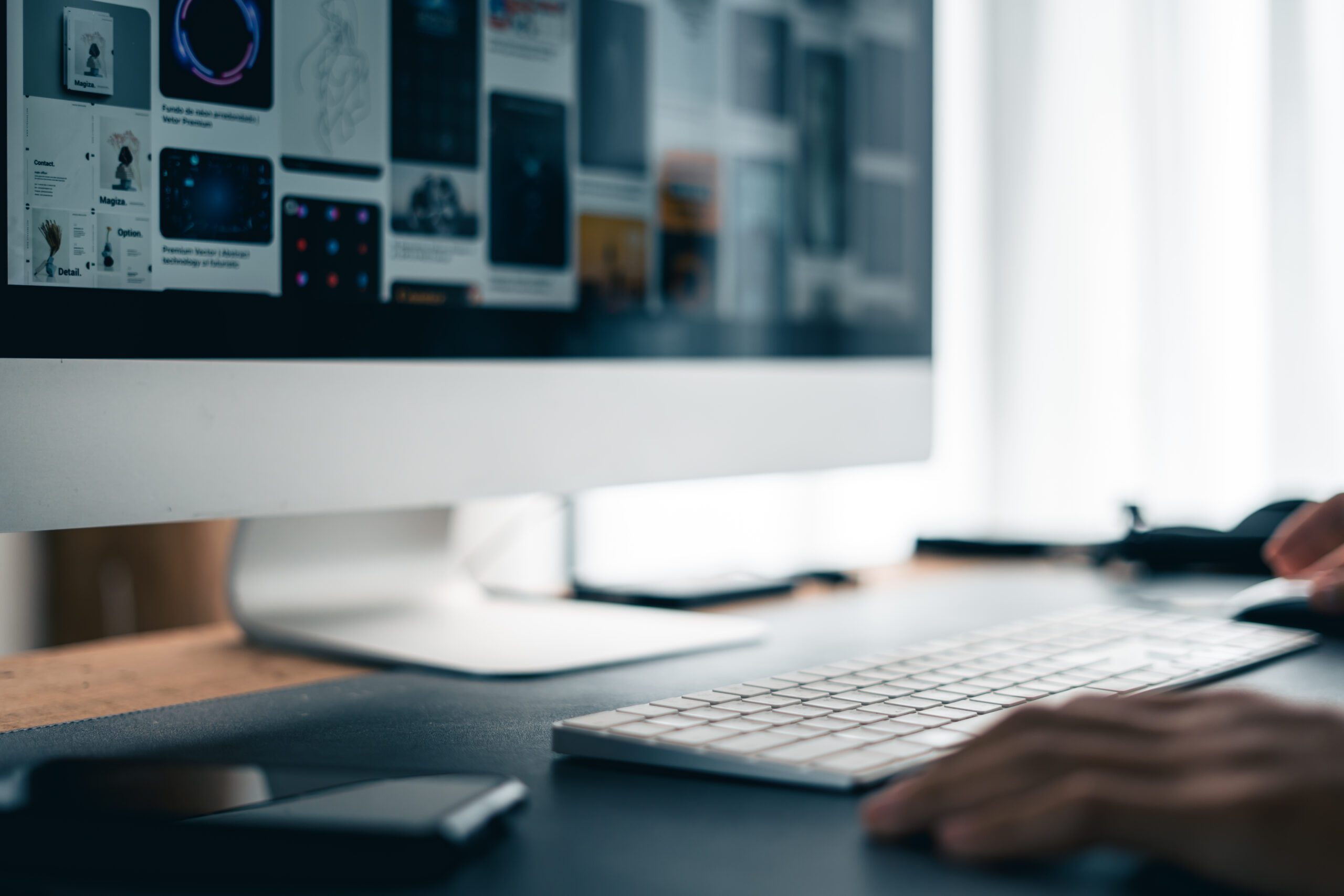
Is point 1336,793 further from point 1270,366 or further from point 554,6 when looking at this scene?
point 1270,366

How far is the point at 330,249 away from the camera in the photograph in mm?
611

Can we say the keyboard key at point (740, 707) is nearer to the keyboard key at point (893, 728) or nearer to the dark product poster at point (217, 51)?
the keyboard key at point (893, 728)

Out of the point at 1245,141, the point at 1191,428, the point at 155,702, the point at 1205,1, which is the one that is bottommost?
the point at 155,702

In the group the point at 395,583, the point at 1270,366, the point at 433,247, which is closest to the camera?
the point at 433,247

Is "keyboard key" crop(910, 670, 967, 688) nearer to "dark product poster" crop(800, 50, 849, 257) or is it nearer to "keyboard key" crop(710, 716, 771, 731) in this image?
"keyboard key" crop(710, 716, 771, 731)

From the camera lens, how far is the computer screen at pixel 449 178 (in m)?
0.53

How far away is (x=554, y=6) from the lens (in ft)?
2.36

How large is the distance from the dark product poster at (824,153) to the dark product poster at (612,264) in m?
0.19

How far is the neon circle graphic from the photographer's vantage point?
1.83 ft

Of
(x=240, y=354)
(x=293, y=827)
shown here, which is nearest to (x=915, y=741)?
(x=293, y=827)

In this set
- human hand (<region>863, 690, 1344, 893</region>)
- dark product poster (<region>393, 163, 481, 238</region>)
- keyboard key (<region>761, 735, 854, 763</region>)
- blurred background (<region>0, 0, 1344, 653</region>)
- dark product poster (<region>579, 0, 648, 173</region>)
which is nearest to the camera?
human hand (<region>863, 690, 1344, 893</region>)

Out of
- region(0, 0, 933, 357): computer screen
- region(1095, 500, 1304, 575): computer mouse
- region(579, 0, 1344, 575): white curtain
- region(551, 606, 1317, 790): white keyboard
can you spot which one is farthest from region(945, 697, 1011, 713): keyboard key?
region(579, 0, 1344, 575): white curtain

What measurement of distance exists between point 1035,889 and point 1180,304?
2.05 metres

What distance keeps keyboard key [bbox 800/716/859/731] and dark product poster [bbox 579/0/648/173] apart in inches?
16.2
